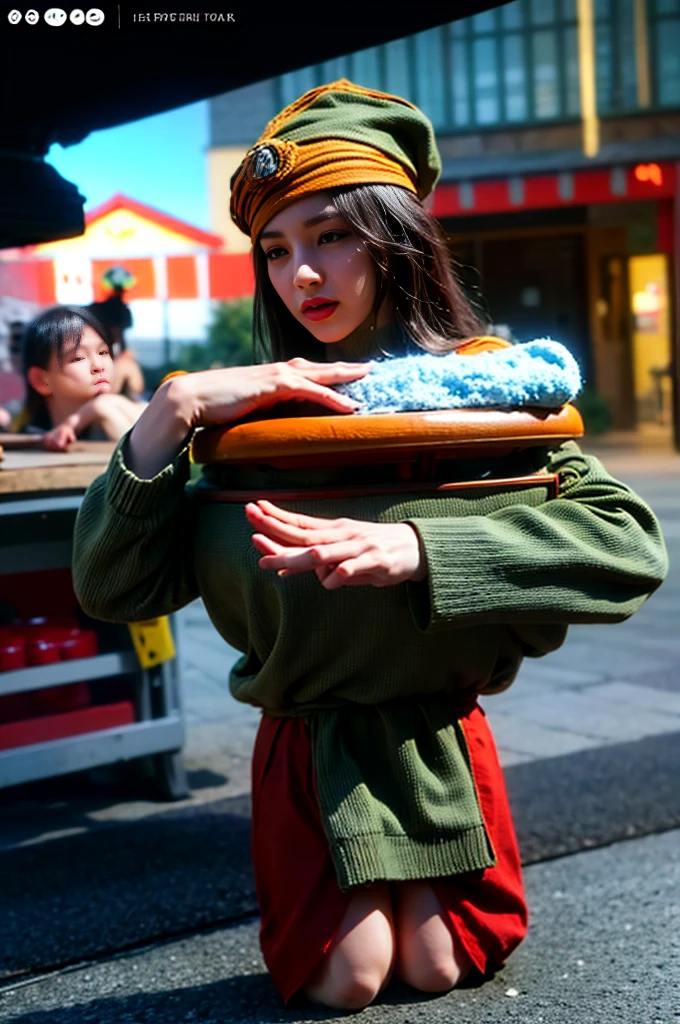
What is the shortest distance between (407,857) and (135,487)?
65cm

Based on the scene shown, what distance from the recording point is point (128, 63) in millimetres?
2275

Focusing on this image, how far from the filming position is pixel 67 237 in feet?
8.15

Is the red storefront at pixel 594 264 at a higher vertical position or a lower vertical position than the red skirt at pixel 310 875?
higher

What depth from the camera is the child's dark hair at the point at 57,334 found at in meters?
1.89

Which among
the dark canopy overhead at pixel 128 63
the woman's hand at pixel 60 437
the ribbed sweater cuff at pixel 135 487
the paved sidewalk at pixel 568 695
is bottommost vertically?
the paved sidewalk at pixel 568 695

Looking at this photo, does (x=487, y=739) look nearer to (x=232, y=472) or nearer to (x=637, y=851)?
(x=232, y=472)

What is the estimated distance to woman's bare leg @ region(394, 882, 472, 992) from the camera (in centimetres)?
179

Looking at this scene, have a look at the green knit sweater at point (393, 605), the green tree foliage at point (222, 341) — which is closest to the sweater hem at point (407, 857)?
the green knit sweater at point (393, 605)

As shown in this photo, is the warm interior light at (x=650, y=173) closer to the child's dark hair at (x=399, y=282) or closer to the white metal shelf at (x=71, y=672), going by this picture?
the white metal shelf at (x=71, y=672)

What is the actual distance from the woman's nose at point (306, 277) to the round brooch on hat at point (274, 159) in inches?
5.2

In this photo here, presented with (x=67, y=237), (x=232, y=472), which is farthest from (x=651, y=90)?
(x=232, y=472)

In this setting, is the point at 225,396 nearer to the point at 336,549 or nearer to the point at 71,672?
the point at 336,549

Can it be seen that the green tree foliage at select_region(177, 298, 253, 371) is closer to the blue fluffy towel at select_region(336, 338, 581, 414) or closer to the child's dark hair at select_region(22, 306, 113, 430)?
the child's dark hair at select_region(22, 306, 113, 430)

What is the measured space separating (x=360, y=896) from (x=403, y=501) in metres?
0.58
